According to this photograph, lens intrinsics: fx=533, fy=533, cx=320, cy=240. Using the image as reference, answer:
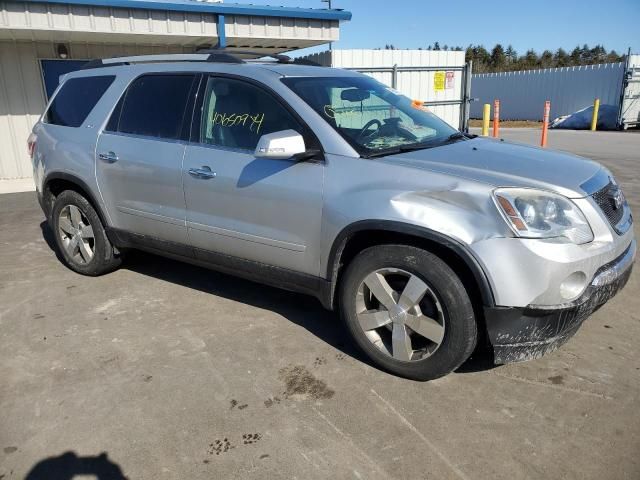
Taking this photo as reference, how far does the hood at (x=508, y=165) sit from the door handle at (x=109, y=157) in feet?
7.57

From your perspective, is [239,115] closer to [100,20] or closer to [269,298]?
[269,298]

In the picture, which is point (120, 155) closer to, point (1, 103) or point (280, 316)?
point (280, 316)

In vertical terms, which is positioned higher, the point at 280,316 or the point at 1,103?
the point at 1,103

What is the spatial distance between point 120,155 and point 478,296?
2926 millimetres

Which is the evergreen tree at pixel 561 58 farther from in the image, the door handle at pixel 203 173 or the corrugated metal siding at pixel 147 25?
the door handle at pixel 203 173

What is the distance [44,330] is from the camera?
3889mm

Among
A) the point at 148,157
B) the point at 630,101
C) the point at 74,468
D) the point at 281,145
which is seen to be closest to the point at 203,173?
the point at 148,157

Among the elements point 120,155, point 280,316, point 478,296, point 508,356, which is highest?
point 120,155

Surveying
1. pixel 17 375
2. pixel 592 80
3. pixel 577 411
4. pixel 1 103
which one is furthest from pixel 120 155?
pixel 592 80

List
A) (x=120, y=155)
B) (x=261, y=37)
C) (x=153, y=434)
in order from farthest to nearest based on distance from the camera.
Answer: (x=261, y=37), (x=120, y=155), (x=153, y=434)

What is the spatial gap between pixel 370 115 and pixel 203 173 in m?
1.22

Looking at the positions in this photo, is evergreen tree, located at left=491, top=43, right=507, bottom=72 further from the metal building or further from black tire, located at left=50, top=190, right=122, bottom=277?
black tire, located at left=50, top=190, right=122, bottom=277

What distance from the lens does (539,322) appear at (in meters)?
2.73

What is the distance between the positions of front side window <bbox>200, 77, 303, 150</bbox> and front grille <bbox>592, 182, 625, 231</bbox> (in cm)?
176
